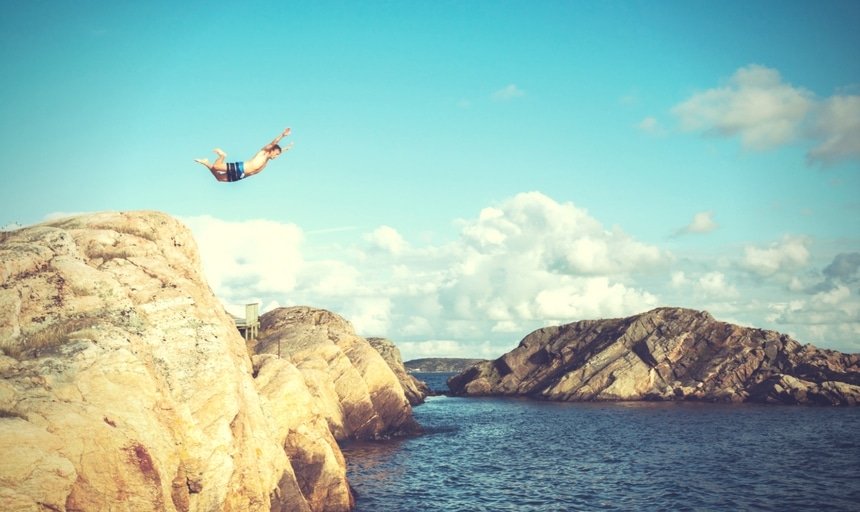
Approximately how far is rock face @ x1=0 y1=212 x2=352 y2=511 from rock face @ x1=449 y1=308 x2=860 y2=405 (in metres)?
75.1

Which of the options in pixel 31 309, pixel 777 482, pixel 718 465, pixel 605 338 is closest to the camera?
pixel 31 309

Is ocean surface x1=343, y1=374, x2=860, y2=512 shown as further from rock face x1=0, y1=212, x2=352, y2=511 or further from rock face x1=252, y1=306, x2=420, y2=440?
rock face x1=0, y1=212, x2=352, y2=511

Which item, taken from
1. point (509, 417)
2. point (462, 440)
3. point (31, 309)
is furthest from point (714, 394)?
point (31, 309)

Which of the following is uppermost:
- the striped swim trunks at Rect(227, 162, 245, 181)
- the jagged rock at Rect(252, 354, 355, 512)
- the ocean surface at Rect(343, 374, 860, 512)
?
the striped swim trunks at Rect(227, 162, 245, 181)

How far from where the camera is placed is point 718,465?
36.4 m

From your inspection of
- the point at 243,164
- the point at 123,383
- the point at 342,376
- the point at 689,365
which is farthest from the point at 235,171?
the point at 689,365

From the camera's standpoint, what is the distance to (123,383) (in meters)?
12.5

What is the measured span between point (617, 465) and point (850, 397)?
52.9 m

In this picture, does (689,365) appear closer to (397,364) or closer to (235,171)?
(397,364)

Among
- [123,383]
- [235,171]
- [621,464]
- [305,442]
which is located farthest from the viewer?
[621,464]

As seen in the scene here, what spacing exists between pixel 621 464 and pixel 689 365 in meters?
55.9

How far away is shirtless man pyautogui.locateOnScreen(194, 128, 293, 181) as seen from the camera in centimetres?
1670

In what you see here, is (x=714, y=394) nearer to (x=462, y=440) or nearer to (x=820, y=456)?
(x=820, y=456)

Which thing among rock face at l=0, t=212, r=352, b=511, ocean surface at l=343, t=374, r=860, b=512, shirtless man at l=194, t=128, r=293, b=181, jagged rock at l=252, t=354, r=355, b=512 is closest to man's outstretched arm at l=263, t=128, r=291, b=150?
shirtless man at l=194, t=128, r=293, b=181
